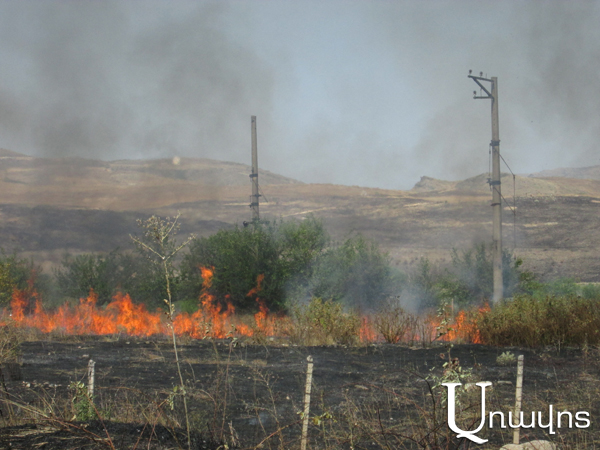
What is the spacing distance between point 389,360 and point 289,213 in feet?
202

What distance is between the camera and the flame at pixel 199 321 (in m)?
17.4

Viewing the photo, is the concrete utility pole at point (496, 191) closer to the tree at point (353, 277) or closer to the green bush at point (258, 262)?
the tree at point (353, 277)

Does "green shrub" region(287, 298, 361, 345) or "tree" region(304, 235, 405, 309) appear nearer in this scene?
"green shrub" region(287, 298, 361, 345)

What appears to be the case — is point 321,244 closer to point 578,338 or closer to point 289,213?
point 578,338

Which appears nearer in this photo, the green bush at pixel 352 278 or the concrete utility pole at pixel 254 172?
the green bush at pixel 352 278

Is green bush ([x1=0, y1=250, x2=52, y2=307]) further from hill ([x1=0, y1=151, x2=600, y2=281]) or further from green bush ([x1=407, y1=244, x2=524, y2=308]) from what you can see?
hill ([x1=0, y1=151, x2=600, y2=281])

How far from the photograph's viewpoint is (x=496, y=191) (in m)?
25.5

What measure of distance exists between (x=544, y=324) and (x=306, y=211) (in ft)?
197

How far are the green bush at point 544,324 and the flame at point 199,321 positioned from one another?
2.31 feet

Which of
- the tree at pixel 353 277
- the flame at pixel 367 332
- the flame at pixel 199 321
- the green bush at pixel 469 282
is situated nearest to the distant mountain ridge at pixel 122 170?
the flame at pixel 199 321

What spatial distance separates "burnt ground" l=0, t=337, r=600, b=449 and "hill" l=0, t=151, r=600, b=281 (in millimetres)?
35465

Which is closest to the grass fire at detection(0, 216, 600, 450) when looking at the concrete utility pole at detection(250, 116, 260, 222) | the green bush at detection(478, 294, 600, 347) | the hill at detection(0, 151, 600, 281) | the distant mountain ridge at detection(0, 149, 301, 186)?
the green bush at detection(478, 294, 600, 347)

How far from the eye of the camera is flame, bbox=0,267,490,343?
17.4 meters

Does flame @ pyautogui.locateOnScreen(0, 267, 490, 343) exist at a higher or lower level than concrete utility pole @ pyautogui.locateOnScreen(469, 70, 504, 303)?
lower
